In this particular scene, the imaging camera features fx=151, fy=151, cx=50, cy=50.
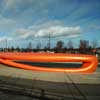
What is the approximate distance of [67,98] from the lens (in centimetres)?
577

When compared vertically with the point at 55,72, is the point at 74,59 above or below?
above

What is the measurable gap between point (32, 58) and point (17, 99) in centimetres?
790

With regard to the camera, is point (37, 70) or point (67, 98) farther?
point (37, 70)

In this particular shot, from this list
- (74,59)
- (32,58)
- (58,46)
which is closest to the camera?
(74,59)

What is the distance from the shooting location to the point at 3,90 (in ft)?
22.2

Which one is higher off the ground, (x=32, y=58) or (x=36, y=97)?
(x=32, y=58)

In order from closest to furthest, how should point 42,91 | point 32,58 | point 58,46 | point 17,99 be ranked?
1. point 17,99
2. point 42,91
3. point 32,58
4. point 58,46

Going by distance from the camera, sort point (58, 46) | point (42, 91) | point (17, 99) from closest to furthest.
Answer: point (17, 99), point (42, 91), point (58, 46)

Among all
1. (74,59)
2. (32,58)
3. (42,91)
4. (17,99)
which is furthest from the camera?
(32,58)

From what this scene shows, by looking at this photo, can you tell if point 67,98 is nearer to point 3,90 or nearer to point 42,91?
point 42,91

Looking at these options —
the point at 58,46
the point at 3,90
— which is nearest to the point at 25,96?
the point at 3,90

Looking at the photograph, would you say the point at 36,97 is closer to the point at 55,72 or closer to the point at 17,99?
the point at 17,99

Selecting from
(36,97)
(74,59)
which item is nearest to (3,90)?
(36,97)

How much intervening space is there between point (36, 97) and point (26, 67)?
8.11m
